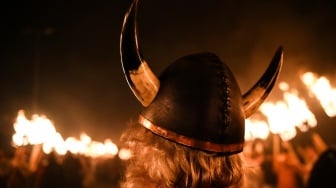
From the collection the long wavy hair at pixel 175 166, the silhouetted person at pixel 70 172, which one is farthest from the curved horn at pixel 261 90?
the silhouetted person at pixel 70 172

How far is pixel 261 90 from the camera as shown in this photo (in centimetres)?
261

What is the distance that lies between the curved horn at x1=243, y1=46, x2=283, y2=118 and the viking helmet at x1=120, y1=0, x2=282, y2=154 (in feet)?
1.06

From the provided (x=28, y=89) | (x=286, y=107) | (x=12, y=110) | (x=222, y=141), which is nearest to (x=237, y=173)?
(x=222, y=141)

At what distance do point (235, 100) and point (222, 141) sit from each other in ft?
0.94

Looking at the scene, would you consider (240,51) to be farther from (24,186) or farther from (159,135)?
(159,135)

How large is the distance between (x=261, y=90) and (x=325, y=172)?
0.92 meters

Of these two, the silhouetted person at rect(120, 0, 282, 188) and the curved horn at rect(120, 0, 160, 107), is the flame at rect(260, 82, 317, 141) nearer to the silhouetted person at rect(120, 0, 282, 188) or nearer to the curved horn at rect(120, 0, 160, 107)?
the silhouetted person at rect(120, 0, 282, 188)

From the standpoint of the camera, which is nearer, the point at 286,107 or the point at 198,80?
the point at 198,80

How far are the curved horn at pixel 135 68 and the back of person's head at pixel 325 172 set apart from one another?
1651 millimetres

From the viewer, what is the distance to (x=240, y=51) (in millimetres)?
14672

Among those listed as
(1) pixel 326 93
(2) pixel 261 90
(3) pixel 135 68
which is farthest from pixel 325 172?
(1) pixel 326 93

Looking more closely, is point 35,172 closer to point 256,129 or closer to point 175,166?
point 256,129

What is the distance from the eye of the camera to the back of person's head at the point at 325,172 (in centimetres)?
276

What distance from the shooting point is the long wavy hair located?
204 cm
